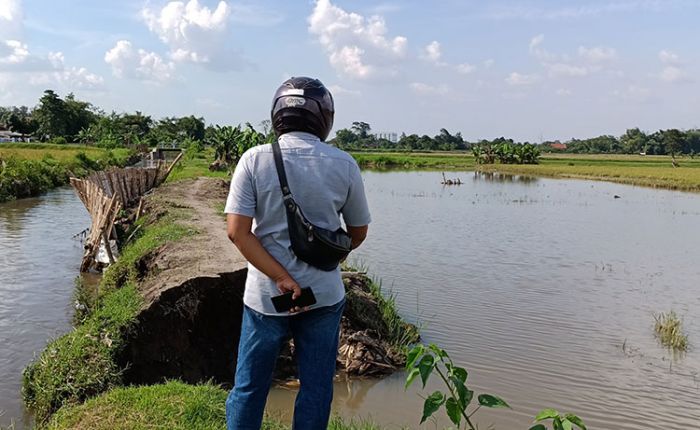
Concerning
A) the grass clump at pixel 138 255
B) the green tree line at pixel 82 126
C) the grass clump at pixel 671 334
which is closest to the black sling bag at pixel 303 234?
the grass clump at pixel 138 255

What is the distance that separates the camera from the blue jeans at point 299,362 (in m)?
2.75

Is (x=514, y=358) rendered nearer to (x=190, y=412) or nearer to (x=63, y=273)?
(x=190, y=412)

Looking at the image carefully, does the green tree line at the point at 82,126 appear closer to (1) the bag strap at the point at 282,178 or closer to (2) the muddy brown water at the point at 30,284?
(2) the muddy brown water at the point at 30,284

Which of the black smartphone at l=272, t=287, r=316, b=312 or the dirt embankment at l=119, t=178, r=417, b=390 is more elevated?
the black smartphone at l=272, t=287, r=316, b=312

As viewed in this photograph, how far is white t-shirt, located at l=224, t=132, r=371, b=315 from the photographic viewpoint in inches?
105

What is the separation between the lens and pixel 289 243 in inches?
106

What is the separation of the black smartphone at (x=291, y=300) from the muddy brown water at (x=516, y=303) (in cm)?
341

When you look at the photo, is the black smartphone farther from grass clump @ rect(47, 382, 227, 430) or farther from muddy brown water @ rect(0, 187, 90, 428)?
muddy brown water @ rect(0, 187, 90, 428)

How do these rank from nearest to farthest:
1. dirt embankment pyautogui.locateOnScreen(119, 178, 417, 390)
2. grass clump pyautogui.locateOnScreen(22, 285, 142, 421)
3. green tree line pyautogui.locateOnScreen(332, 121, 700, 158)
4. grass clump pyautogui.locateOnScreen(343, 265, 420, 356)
→ grass clump pyautogui.locateOnScreen(22, 285, 142, 421) → dirt embankment pyautogui.locateOnScreen(119, 178, 417, 390) → grass clump pyautogui.locateOnScreen(343, 265, 420, 356) → green tree line pyautogui.locateOnScreen(332, 121, 700, 158)

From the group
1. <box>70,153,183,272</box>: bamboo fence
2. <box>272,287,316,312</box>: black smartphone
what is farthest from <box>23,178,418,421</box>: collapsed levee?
<box>272,287,316,312</box>: black smartphone

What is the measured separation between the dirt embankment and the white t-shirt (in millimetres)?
3112

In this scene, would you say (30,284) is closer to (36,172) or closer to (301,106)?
(301,106)

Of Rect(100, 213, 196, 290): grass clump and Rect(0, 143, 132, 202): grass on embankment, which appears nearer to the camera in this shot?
Rect(100, 213, 196, 290): grass clump

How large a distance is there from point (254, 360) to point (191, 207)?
386 inches
